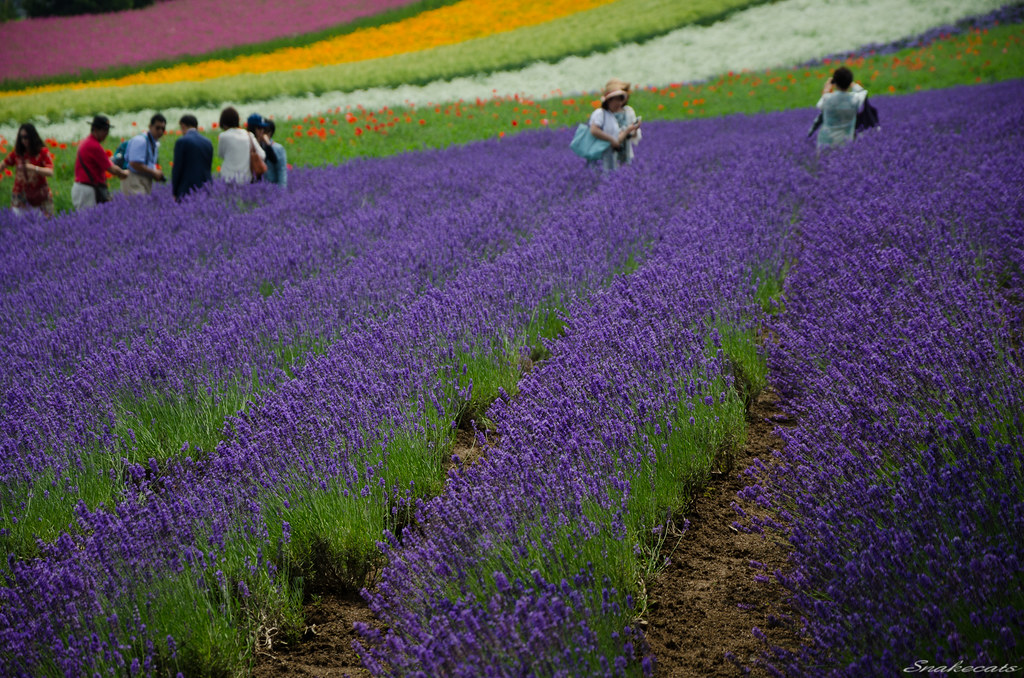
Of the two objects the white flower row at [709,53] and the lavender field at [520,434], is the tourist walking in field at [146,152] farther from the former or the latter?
A: the white flower row at [709,53]

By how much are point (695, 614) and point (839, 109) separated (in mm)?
6667

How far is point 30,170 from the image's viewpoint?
7.60 metres

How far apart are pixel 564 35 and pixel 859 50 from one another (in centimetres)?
895

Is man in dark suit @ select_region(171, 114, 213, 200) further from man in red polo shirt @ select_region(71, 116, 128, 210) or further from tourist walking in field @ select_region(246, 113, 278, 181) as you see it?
man in red polo shirt @ select_region(71, 116, 128, 210)

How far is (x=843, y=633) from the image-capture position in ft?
4.71

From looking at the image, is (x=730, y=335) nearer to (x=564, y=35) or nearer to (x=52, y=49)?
(x=564, y=35)

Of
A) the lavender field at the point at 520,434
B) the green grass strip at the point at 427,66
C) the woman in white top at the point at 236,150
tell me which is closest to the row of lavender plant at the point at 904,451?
the lavender field at the point at 520,434

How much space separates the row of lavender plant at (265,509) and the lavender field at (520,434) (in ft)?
0.04

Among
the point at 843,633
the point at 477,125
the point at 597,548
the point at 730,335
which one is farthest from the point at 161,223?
the point at 477,125

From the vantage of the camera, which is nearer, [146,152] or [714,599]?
[714,599]

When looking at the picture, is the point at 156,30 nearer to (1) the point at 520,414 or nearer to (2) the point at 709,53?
(2) the point at 709,53

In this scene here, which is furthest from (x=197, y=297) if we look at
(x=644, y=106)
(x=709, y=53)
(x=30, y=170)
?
(x=709, y=53)

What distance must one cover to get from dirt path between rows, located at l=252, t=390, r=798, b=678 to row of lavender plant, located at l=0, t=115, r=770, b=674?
12cm

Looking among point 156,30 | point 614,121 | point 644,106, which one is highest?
point 156,30
